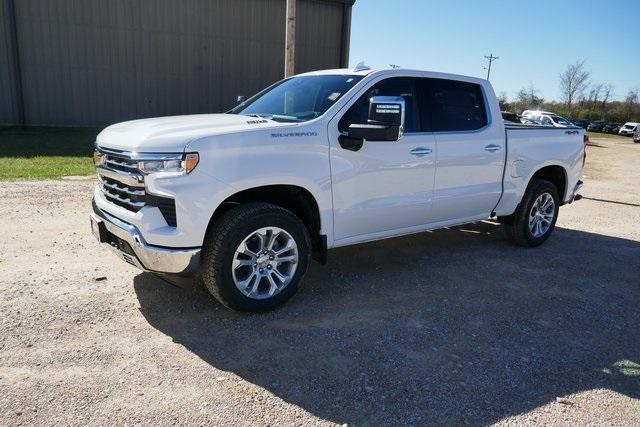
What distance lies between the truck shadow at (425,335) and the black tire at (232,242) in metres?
0.16

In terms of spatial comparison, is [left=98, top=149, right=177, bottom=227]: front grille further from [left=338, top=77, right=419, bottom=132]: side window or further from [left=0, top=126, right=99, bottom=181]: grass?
[left=0, top=126, right=99, bottom=181]: grass

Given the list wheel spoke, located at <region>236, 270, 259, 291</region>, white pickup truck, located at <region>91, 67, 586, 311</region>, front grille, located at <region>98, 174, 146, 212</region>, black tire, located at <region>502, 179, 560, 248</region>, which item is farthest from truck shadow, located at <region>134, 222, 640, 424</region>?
front grille, located at <region>98, 174, 146, 212</region>

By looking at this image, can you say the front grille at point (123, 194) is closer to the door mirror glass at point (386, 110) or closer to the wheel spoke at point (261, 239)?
the wheel spoke at point (261, 239)

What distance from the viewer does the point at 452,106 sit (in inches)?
213

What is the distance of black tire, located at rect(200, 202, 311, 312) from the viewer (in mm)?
3842

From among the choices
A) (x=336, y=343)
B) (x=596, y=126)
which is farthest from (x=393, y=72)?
(x=596, y=126)

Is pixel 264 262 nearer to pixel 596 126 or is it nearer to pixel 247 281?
pixel 247 281

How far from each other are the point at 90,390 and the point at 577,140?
626 centimetres

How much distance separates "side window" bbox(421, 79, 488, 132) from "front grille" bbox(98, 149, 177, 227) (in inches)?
104

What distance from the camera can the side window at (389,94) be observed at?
4.48 metres

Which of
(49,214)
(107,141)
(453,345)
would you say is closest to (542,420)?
(453,345)

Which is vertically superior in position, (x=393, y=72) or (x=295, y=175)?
(x=393, y=72)

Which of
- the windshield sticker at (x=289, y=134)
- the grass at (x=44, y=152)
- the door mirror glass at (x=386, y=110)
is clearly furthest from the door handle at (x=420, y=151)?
the grass at (x=44, y=152)

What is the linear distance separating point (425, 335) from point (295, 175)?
1577mm
